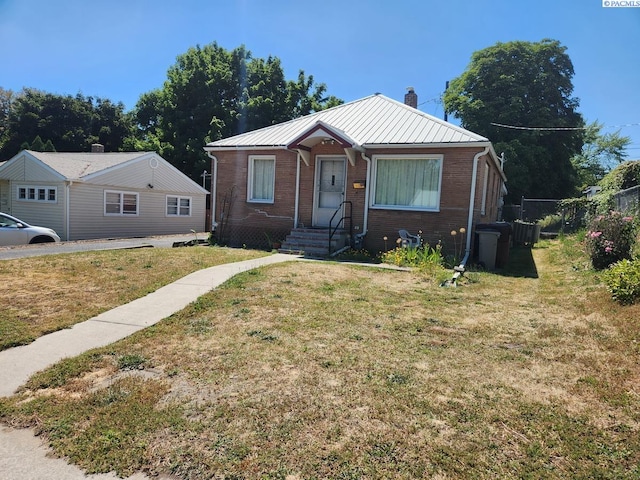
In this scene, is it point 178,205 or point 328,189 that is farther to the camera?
point 178,205

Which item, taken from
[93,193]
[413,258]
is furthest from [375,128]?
[93,193]

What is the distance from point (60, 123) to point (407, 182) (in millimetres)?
39778

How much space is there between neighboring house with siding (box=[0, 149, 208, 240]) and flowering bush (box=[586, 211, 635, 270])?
20.0 metres

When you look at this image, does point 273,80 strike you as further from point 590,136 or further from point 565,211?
point 590,136

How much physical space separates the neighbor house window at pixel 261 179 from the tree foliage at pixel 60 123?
31.3 m

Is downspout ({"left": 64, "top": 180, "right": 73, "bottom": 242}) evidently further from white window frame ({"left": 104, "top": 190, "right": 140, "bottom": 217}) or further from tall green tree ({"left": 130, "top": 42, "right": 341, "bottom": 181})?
tall green tree ({"left": 130, "top": 42, "right": 341, "bottom": 181})

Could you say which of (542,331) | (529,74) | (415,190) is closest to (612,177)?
(415,190)

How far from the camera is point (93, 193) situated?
19844 millimetres

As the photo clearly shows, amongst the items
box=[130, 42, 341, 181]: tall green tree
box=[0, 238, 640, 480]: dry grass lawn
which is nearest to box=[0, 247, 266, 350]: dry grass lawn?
box=[0, 238, 640, 480]: dry grass lawn

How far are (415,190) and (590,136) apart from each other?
4369 cm

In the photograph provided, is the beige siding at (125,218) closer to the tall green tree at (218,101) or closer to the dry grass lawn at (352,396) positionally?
the tall green tree at (218,101)

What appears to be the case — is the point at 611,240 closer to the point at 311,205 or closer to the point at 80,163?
the point at 311,205

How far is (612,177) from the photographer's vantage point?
16.4 m

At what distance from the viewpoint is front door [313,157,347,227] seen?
44.9 feet
